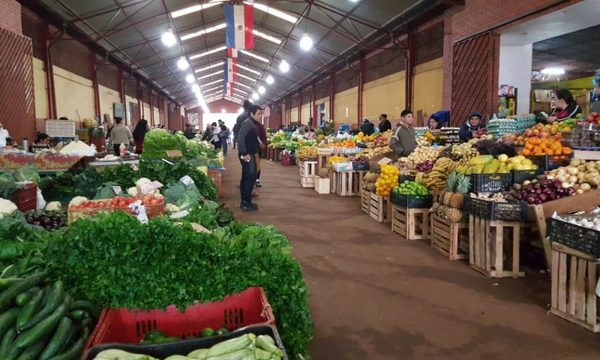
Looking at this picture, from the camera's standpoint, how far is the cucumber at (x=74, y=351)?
185 centimetres

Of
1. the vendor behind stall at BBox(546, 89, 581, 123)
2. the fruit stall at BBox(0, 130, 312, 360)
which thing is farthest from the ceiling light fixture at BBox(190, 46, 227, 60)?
the fruit stall at BBox(0, 130, 312, 360)

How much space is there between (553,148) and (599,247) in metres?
2.29

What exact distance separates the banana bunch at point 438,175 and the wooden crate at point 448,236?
0.55m

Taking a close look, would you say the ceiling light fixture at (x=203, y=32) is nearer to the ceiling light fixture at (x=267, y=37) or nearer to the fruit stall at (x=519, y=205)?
the ceiling light fixture at (x=267, y=37)

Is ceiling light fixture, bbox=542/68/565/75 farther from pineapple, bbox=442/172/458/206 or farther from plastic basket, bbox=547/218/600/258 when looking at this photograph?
plastic basket, bbox=547/218/600/258

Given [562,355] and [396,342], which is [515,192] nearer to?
[562,355]

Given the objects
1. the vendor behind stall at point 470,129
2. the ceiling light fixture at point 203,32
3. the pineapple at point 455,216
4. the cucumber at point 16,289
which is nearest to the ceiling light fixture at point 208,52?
the ceiling light fixture at point 203,32

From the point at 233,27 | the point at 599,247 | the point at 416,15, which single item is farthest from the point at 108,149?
the point at 599,247

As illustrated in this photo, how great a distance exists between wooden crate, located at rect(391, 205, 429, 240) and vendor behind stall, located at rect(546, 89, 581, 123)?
8.18 ft

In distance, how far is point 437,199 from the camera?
5898 millimetres

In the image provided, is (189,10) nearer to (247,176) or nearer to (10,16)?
(10,16)

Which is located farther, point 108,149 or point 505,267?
point 108,149

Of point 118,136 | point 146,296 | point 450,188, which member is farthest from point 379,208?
point 118,136

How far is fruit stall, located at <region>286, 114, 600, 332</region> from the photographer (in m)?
3.60
